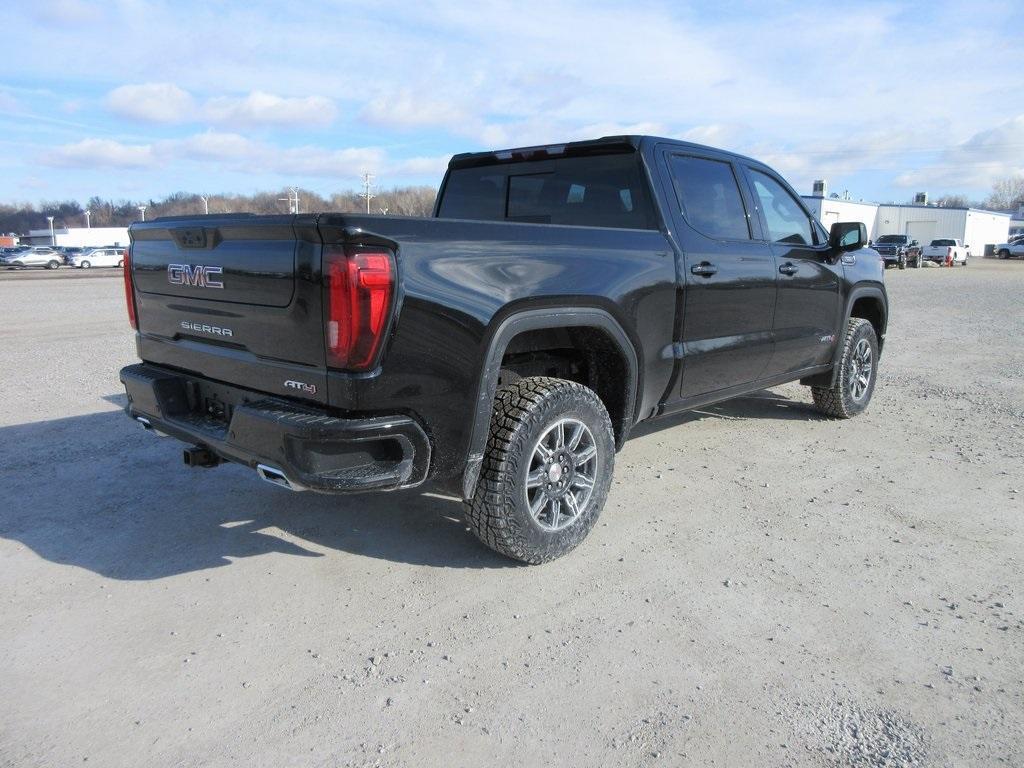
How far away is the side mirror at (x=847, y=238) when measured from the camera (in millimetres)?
5324

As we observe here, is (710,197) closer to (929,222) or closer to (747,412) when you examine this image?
(747,412)

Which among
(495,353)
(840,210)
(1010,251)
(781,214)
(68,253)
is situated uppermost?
(840,210)

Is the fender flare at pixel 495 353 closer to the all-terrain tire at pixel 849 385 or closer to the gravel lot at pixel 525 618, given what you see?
the gravel lot at pixel 525 618

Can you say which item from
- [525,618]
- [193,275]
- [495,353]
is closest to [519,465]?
[495,353]

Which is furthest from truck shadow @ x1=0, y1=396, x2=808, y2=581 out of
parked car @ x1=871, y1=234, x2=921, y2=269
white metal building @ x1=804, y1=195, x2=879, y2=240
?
white metal building @ x1=804, y1=195, x2=879, y2=240

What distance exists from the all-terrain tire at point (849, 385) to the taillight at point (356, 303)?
14.5ft

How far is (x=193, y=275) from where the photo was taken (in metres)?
3.33

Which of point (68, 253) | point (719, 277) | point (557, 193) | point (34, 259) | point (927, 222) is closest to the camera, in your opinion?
point (719, 277)

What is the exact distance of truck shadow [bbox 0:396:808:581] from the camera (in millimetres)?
3689

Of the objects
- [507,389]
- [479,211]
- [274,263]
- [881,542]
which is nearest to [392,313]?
[274,263]

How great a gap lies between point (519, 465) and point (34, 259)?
175ft

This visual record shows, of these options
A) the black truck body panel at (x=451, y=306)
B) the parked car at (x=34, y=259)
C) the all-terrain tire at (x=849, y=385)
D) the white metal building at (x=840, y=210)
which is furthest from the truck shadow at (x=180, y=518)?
the parked car at (x=34, y=259)

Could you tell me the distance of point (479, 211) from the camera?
4.91 m

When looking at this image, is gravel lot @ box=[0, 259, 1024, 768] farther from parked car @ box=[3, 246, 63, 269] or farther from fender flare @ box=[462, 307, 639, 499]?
parked car @ box=[3, 246, 63, 269]
